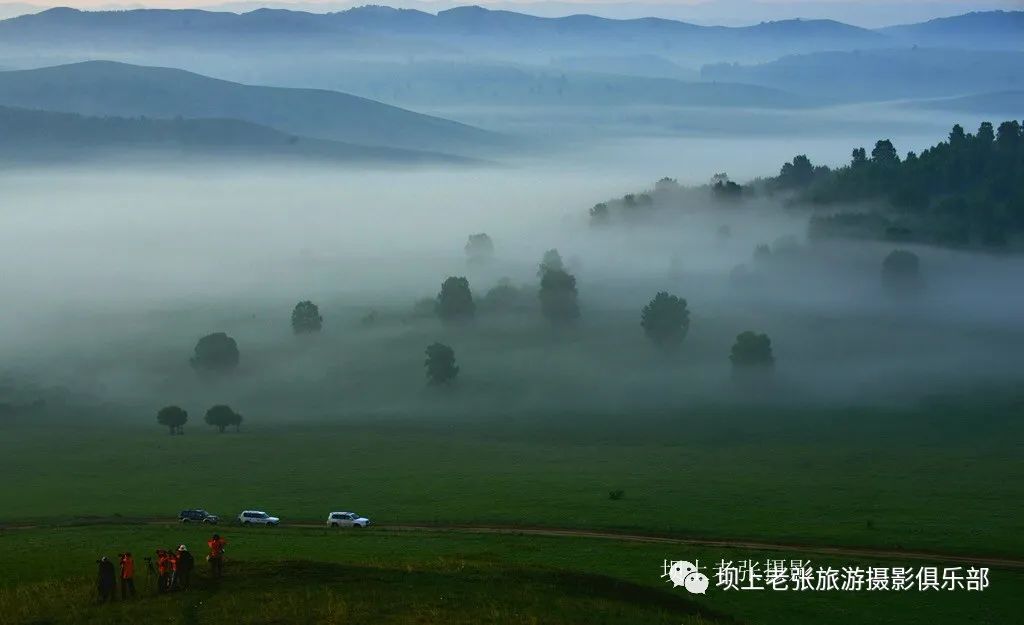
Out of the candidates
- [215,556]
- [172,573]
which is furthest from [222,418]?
[172,573]

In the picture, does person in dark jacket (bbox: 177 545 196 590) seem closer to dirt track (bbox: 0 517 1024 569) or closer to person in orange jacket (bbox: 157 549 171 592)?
person in orange jacket (bbox: 157 549 171 592)

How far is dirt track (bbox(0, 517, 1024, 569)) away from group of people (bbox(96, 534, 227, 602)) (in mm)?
32837

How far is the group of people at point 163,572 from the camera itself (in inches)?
2393

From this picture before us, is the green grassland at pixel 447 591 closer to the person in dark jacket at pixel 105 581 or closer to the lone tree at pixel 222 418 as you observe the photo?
the person in dark jacket at pixel 105 581

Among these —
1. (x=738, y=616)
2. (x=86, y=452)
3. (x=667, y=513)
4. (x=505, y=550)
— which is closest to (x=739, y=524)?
(x=667, y=513)

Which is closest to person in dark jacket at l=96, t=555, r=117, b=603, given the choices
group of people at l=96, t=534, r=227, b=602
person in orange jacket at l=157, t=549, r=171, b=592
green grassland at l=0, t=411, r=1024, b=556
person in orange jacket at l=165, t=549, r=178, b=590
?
group of people at l=96, t=534, r=227, b=602

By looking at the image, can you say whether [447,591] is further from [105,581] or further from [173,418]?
[173,418]

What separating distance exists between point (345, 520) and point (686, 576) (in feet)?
117

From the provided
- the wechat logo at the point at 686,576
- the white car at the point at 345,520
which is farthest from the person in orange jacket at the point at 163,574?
the white car at the point at 345,520

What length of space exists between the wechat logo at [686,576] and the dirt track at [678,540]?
9.87 meters

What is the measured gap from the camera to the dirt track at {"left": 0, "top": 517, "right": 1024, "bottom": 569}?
81.9 metres

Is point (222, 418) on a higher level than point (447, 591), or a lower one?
lower

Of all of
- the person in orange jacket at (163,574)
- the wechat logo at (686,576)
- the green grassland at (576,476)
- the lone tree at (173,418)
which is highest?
the person in orange jacket at (163,574)

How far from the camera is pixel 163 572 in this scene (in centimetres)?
6203
